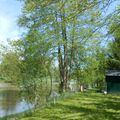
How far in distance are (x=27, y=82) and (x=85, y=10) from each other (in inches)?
639

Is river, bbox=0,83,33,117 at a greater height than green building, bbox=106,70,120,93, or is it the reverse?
green building, bbox=106,70,120,93

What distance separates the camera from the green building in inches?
2074

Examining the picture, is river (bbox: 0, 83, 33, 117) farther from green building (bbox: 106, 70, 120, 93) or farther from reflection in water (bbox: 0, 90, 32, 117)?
green building (bbox: 106, 70, 120, 93)

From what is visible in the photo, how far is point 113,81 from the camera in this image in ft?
176

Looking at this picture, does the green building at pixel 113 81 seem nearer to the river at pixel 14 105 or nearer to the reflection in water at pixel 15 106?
the river at pixel 14 105

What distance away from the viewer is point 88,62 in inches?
1971

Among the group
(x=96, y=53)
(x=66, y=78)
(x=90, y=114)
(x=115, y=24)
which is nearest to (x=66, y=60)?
(x=66, y=78)

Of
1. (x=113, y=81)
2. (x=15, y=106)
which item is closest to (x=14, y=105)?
(x=15, y=106)

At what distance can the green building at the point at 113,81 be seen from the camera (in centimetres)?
5269

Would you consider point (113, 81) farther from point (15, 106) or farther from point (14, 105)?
point (15, 106)

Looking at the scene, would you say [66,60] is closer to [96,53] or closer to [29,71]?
[96,53]

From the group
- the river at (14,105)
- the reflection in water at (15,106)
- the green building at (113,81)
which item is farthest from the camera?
the green building at (113,81)

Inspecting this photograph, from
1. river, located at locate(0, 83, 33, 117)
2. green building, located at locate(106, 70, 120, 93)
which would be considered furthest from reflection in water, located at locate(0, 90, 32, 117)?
green building, located at locate(106, 70, 120, 93)

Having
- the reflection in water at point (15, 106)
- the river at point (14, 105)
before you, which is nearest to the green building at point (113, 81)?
the river at point (14, 105)
